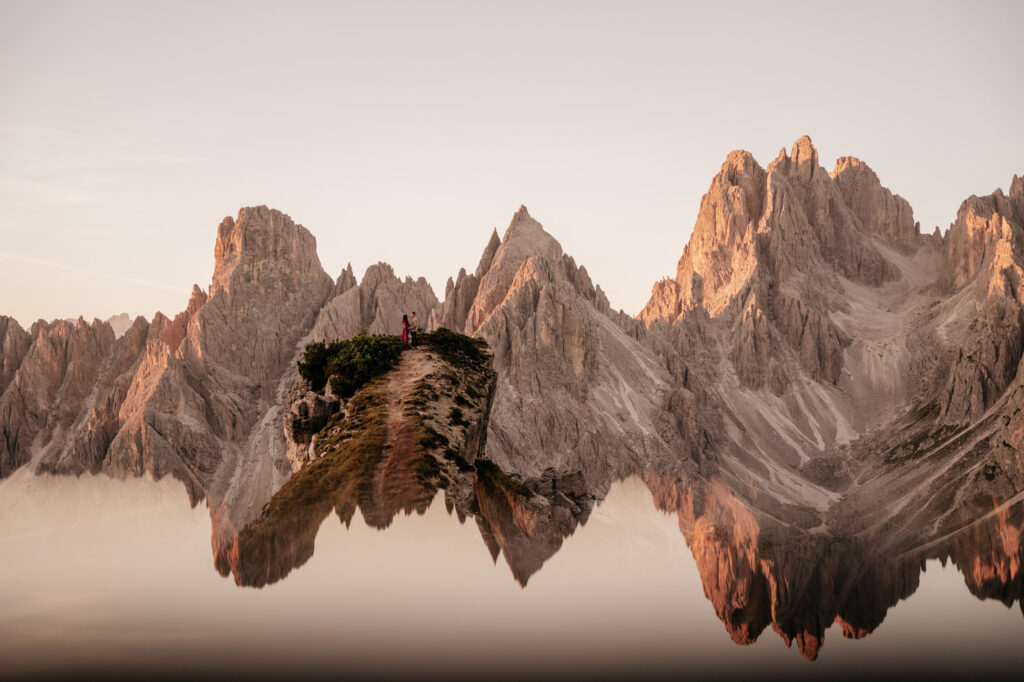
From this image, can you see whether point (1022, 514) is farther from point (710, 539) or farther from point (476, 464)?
point (476, 464)

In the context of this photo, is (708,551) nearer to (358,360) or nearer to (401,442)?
(358,360)

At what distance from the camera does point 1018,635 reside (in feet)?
209

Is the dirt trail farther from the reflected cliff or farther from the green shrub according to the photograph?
the green shrub

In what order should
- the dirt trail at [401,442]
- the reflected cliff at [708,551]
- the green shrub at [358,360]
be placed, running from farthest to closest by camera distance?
the green shrub at [358,360], the dirt trail at [401,442], the reflected cliff at [708,551]

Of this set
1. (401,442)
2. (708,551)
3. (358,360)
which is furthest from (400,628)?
(708,551)

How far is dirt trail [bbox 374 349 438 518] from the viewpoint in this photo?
49.5m

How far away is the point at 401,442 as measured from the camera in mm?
53719

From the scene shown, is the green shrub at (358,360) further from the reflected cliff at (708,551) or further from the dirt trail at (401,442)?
the reflected cliff at (708,551)

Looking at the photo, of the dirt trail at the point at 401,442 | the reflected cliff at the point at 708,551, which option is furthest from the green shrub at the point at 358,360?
the reflected cliff at the point at 708,551

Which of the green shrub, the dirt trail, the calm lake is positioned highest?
the green shrub

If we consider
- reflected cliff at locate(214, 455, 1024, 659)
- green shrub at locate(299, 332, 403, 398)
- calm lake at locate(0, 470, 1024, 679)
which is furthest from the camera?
green shrub at locate(299, 332, 403, 398)

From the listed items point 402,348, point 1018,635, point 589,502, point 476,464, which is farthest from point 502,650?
point 1018,635

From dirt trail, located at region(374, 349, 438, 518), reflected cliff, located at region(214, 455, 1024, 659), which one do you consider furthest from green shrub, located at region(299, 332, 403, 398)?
reflected cliff, located at region(214, 455, 1024, 659)

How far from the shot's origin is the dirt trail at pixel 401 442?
162ft
